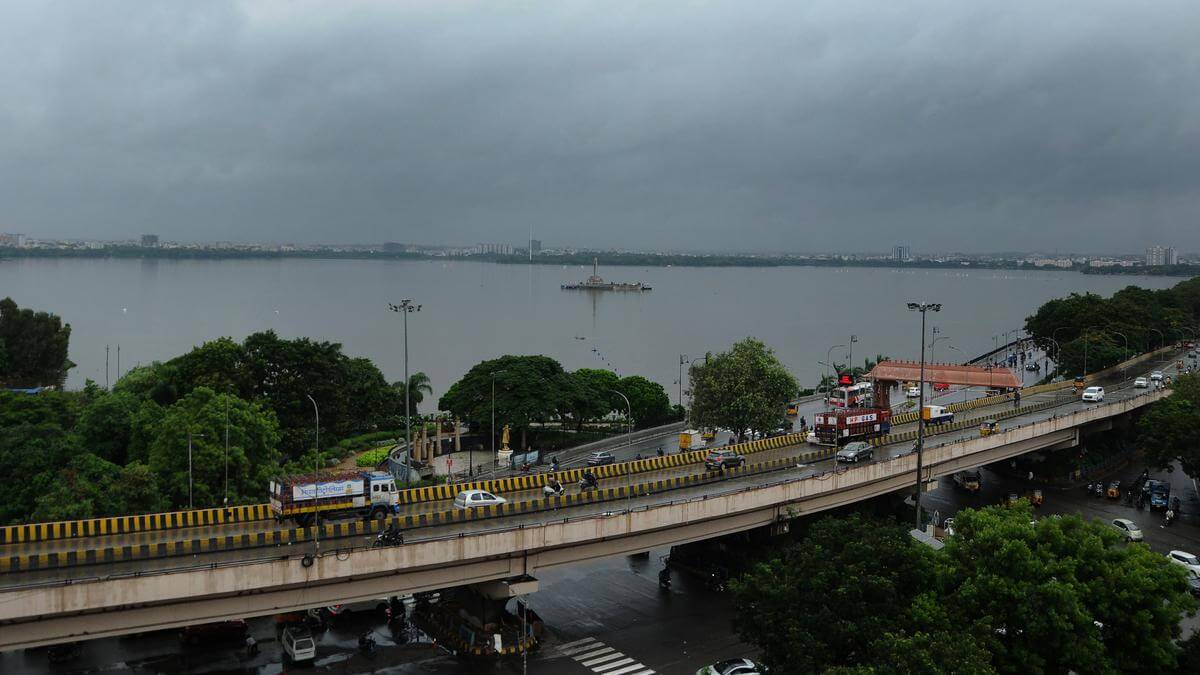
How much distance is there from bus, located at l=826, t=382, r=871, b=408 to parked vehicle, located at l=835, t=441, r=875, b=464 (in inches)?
939

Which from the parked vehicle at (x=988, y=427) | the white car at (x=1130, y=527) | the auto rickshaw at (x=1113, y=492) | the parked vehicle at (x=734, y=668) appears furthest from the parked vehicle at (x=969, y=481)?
the parked vehicle at (x=734, y=668)

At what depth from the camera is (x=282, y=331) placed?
134500 mm

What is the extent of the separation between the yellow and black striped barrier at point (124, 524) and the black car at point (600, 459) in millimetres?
21626

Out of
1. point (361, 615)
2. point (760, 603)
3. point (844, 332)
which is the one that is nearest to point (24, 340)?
point (361, 615)

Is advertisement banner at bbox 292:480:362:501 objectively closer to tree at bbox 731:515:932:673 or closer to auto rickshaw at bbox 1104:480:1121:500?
tree at bbox 731:515:932:673

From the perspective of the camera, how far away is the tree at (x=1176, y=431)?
47312mm

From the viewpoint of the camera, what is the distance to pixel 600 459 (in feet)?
159

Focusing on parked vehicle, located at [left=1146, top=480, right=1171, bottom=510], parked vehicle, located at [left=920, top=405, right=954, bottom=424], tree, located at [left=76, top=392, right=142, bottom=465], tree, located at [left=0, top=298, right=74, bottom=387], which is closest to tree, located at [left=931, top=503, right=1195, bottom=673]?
parked vehicle, located at [left=920, top=405, right=954, bottom=424]

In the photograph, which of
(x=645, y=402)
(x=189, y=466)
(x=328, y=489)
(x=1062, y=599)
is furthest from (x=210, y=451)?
(x=645, y=402)

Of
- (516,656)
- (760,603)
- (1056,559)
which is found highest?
(1056,559)

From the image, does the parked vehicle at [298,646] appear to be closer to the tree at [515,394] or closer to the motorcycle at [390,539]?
the motorcycle at [390,539]

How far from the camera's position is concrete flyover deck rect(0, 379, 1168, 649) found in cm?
2122

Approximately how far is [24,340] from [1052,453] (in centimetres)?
7444

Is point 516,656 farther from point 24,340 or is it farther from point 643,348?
point 643,348
